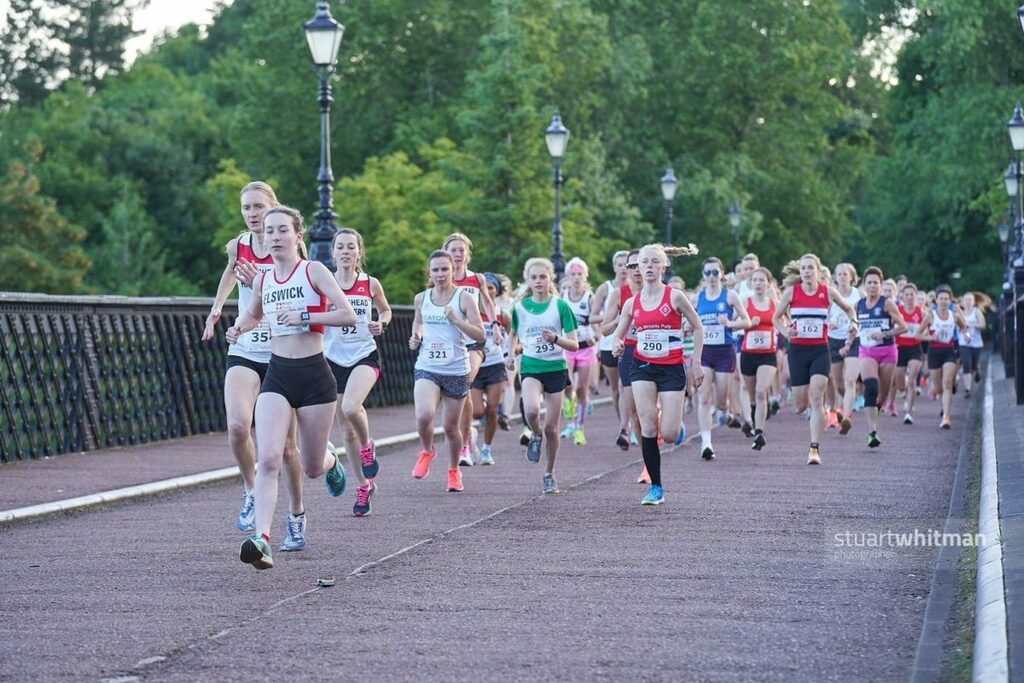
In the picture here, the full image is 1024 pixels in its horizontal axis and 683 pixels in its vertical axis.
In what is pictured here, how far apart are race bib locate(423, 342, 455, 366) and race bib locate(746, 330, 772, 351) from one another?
634 cm

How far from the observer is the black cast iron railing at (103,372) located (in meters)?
16.8

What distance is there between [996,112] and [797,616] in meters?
41.8

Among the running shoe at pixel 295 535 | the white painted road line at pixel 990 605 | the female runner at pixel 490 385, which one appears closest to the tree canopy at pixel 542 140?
the female runner at pixel 490 385

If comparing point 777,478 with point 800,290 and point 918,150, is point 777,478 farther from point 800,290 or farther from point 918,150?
point 918,150

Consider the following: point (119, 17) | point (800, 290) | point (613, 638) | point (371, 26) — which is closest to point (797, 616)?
point (613, 638)

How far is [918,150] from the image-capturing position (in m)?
53.3

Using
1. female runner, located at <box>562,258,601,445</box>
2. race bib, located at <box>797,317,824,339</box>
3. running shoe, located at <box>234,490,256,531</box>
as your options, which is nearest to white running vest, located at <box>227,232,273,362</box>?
running shoe, located at <box>234,490,256,531</box>

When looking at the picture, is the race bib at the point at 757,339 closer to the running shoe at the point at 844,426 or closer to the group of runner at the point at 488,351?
the group of runner at the point at 488,351

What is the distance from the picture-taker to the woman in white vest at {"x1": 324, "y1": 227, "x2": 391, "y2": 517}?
12359mm

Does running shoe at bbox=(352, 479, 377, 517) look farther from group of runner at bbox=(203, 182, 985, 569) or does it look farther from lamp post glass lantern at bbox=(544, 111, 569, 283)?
lamp post glass lantern at bbox=(544, 111, 569, 283)

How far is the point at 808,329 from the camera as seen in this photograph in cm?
1769

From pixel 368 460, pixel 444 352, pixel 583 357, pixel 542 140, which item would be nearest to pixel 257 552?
pixel 368 460

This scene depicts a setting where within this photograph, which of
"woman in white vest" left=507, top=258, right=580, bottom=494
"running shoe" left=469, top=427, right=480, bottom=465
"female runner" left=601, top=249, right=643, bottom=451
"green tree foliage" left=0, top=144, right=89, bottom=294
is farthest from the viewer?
"green tree foliage" left=0, top=144, right=89, bottom=294

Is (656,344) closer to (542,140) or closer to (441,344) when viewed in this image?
(441,344)
